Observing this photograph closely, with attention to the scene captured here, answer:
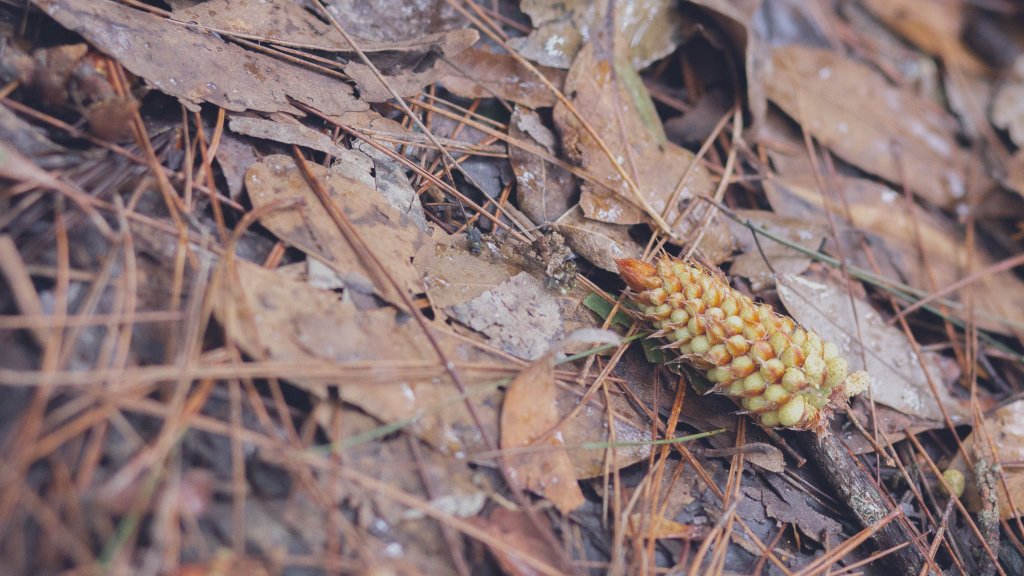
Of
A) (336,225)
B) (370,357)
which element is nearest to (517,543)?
(370,357)

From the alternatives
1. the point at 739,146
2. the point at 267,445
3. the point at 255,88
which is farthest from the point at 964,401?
the point at 255,88

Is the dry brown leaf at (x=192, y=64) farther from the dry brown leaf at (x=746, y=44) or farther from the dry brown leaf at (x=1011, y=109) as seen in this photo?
the dry brown leaf at (x=1011, y=109)

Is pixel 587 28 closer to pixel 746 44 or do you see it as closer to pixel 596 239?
pixel 746 44

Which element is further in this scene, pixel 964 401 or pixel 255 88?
pixel 964 401

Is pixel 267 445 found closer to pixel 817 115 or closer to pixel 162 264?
pixel 162 264

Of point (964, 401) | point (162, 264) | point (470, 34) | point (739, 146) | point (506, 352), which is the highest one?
point (470, 34)

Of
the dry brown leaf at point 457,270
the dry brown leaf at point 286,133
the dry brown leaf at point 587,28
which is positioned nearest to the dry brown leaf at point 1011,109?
the dry brown leaf at point 587,28

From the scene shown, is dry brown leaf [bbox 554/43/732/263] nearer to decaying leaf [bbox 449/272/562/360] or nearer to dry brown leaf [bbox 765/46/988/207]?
decaying leaf [bbox 449/272/562/360]
